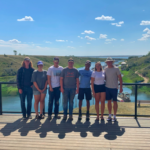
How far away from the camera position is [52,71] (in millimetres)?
3395

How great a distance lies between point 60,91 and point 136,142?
6.17 ft

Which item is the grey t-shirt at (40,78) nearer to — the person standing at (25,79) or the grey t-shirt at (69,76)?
the person standing at (25,79)

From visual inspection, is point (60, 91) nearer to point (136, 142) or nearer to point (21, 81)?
point (21, 81)

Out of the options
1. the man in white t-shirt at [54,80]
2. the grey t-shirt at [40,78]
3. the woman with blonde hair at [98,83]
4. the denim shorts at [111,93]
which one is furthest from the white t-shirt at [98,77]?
the grey t-shirt at [40,78]

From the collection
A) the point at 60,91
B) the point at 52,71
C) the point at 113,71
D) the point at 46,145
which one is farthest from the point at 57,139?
the point at 113,71

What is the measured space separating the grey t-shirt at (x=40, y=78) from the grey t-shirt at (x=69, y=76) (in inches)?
17.4

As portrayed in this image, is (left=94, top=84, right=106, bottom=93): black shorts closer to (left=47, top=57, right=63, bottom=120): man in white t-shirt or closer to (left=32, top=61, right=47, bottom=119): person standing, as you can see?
(left=47, top=57, right=63, bottom=120): man in white t-shirt

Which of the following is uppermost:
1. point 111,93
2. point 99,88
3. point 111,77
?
point 111,77

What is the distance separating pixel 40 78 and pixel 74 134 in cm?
142

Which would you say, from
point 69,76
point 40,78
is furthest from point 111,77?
point 40,78

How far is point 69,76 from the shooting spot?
11.0ft

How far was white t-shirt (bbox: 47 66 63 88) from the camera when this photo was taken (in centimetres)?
339

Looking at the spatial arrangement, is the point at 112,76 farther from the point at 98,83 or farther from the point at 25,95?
the point at 25,95

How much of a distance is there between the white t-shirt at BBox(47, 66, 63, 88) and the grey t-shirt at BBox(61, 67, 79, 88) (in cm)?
Result: 14
